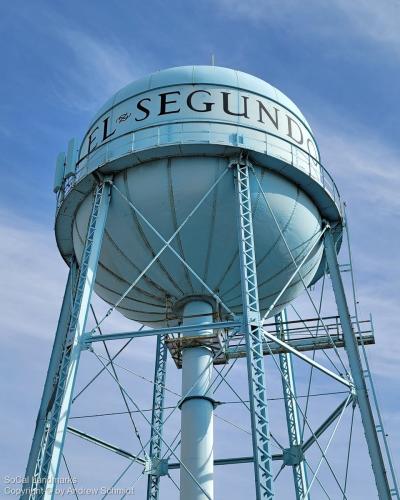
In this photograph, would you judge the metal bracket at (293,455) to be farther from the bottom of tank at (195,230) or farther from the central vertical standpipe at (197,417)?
the bottom of tank at (195,230)

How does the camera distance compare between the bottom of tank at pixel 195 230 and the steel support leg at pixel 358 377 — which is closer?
the steel support leg at pixel 358 377

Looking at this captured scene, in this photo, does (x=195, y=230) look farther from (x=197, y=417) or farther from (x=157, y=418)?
(x=157, y=418)

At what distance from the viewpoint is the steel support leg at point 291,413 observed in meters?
13.4

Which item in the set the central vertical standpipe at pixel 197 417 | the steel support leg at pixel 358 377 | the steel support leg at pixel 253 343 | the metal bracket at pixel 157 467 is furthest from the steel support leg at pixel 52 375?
the steel support leg at pixel 358 377

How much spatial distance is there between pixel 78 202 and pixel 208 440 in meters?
5.05

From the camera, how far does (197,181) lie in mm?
11453

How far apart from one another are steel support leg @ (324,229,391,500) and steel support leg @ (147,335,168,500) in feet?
12.3

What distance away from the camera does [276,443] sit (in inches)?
525

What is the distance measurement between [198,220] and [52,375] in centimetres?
429

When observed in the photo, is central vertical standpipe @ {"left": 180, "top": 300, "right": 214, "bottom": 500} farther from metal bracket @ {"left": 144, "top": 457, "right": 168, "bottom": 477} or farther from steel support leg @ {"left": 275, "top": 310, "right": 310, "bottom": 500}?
metal bracket @ {"left": 144, "top": 457, "right": 168, "bottom": 477}

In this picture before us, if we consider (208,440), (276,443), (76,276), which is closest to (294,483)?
(276,443)

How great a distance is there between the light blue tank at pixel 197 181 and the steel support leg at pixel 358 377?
56 cm

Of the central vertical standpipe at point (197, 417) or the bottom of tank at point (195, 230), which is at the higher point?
the bottom of tank at point (195, 230)

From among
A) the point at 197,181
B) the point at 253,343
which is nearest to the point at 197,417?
the point at 253,343
